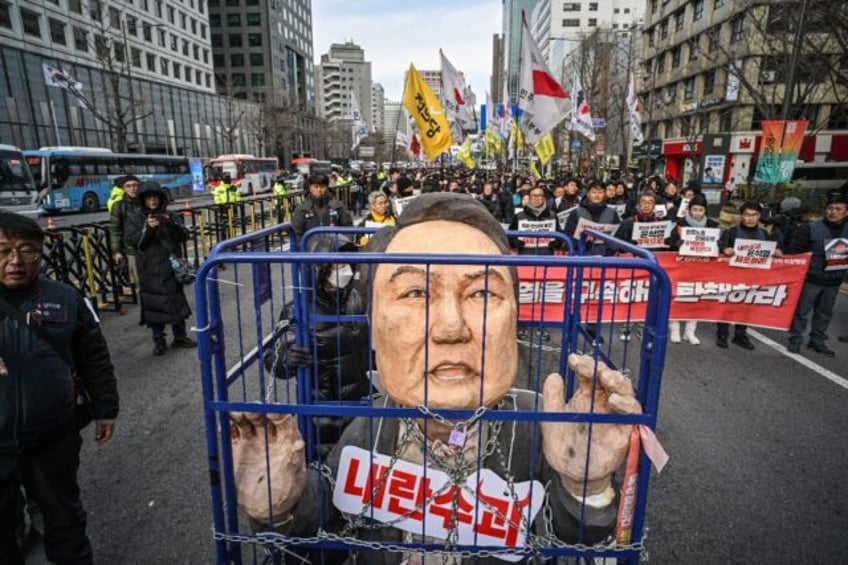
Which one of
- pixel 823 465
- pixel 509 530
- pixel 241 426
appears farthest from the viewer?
pixel 823 465

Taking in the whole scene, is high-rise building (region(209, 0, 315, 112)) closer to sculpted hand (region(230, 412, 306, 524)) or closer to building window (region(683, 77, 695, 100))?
building window (region(683, 77, 695, 100))

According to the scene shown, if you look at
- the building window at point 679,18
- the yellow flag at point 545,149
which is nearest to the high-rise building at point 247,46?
the building window at point 679,18

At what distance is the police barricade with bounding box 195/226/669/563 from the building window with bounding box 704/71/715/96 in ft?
139

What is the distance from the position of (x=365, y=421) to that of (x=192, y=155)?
170ft

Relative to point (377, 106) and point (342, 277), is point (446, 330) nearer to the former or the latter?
point (342, 277)

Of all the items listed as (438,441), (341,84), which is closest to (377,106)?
(341,84)

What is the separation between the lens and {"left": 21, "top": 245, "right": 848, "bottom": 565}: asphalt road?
291 cm

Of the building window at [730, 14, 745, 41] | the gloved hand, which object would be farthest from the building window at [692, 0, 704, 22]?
the gloved hand

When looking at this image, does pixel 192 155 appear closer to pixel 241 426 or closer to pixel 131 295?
pixel 131 295

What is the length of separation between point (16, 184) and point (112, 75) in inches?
434

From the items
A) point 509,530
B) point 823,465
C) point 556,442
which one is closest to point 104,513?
point 509,530

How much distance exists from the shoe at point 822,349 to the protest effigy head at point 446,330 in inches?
251

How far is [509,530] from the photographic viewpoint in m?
A: 1.71

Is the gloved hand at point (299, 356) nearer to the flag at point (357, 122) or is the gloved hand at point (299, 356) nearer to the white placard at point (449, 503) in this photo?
the white placard at point (449, 503)
